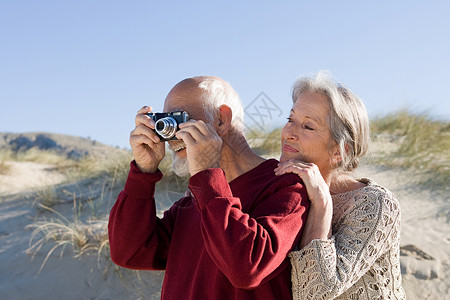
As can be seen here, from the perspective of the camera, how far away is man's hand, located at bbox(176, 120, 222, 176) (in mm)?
1825

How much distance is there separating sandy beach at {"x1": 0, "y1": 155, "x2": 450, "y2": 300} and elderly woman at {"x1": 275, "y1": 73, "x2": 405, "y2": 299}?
2407mm

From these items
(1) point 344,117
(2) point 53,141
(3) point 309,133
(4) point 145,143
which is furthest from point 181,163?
(2) point 53,141

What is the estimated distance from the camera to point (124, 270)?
5.07 metres

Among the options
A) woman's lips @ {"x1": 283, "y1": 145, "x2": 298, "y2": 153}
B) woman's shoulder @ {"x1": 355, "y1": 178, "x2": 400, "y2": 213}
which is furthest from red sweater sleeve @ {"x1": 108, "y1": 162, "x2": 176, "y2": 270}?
woman's shoulder @ {"x1": 355, "y1": 178, "x2": 400, "y2": 213}

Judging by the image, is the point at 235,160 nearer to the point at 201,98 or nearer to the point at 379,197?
the point at 201,98

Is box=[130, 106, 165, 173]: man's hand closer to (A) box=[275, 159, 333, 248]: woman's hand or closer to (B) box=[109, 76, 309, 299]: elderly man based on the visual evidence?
(B) box=[109, 76, 309, 299]: elderly man

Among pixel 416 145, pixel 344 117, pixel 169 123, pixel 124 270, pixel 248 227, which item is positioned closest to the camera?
pixel 248 227

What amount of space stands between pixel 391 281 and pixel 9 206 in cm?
646

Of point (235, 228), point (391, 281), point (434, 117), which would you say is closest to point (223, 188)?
point (235, 228)

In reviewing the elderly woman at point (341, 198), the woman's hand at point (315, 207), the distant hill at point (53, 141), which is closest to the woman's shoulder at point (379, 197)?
the elderly woman at point (341, 198)

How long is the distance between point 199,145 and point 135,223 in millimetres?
627

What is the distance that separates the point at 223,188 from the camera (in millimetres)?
1756

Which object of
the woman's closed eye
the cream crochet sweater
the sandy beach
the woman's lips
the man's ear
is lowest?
the sandy beach

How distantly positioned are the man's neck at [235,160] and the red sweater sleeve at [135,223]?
32 cm
